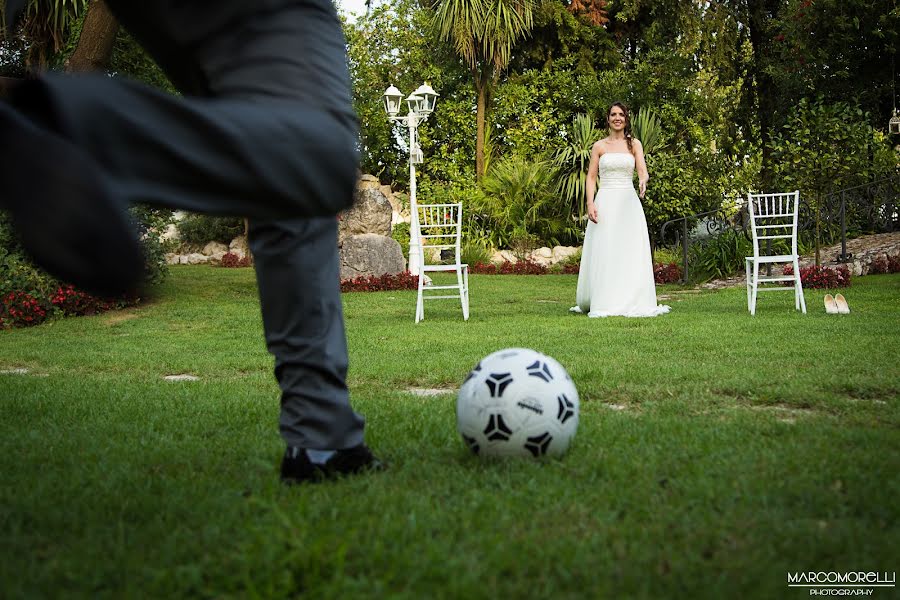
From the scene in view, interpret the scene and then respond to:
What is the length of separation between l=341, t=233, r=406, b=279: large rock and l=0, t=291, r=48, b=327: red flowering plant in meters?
7.00

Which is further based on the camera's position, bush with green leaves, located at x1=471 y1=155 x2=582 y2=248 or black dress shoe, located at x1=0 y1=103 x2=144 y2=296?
bush with green leaves, located at x1=471 y1=155 x2=582 y2=248

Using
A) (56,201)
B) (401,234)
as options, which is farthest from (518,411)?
(401,234)

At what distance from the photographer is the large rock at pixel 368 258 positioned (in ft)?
53.0

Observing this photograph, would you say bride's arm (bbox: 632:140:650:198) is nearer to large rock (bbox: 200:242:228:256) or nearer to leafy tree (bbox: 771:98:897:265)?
leafy tree (bbox: 771:98:897:265)

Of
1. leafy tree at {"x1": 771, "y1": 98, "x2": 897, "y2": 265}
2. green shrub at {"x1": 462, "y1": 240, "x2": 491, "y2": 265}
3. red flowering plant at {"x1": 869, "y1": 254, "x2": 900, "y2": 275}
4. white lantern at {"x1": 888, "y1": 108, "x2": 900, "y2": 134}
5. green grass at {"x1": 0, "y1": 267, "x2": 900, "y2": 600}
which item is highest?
white lantern at {"x1": 888, "y1": 108, "x2": 900, "y2": 134}

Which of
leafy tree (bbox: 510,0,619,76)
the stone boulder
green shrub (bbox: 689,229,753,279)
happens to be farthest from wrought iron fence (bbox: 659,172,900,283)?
leafy tree (bbox: 510,0,619,76)

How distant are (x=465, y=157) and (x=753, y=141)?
7.72 metres

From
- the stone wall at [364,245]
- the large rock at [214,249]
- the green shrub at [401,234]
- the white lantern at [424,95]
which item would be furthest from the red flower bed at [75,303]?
the large rock at [214,249]

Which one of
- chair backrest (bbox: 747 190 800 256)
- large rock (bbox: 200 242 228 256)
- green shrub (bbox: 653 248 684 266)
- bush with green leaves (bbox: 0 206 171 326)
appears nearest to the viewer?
chair backrest (bbox: 747 190 800 256)

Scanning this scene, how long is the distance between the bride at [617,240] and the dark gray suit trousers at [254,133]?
7.41 meters

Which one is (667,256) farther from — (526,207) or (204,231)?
(204,231)

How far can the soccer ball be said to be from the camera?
2.75 m

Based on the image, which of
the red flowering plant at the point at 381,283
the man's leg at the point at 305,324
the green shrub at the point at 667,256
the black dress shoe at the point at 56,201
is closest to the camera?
the black dress shoe at the point at 56,201

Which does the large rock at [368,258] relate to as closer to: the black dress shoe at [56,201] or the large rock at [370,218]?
the large rock at [370,218]
